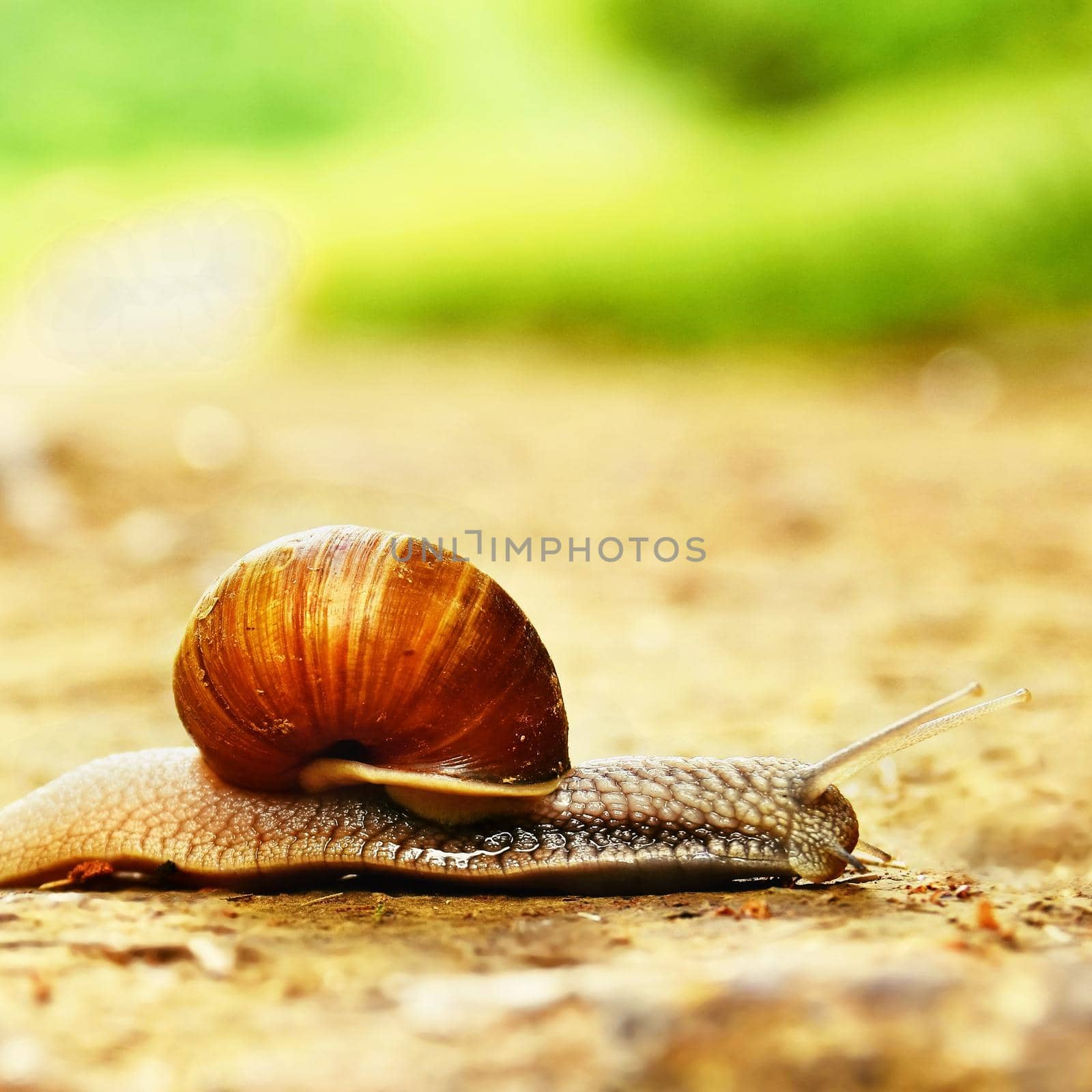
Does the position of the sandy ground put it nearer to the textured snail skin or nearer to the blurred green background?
the textured snail skin

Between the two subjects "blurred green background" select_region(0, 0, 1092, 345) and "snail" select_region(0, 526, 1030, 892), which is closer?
"snail" select_region(0, 526, 1030, 892)

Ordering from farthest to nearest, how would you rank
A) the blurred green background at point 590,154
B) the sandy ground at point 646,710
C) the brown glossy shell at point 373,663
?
the blurred green background at point 590,154 → the brown glossy shell at point 373,663 → the sandy ground at point 646,710

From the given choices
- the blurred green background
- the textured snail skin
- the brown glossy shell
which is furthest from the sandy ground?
the blurred green background

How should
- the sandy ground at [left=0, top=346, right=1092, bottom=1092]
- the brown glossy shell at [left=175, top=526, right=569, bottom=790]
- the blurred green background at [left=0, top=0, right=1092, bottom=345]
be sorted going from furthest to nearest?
1. the blurred green background at [left=0, top=0, right=1092, bottom=345]
2. the brown glossy shell at [left=175, top=526, right=569, bottom=790]
3. the sandy ground at [left=0, top=346, right=1092, bottom=1092]

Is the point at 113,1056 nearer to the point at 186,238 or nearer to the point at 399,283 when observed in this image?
the point at 399,283

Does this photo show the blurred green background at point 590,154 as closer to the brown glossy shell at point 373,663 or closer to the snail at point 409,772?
the snail at point 409,772

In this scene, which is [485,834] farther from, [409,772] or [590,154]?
[590,154]

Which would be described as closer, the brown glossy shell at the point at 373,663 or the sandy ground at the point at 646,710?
the sandy ground at the point at 646,710

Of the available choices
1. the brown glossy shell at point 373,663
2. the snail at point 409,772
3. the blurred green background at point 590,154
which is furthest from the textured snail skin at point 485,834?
the blurred green background at point 590,154
